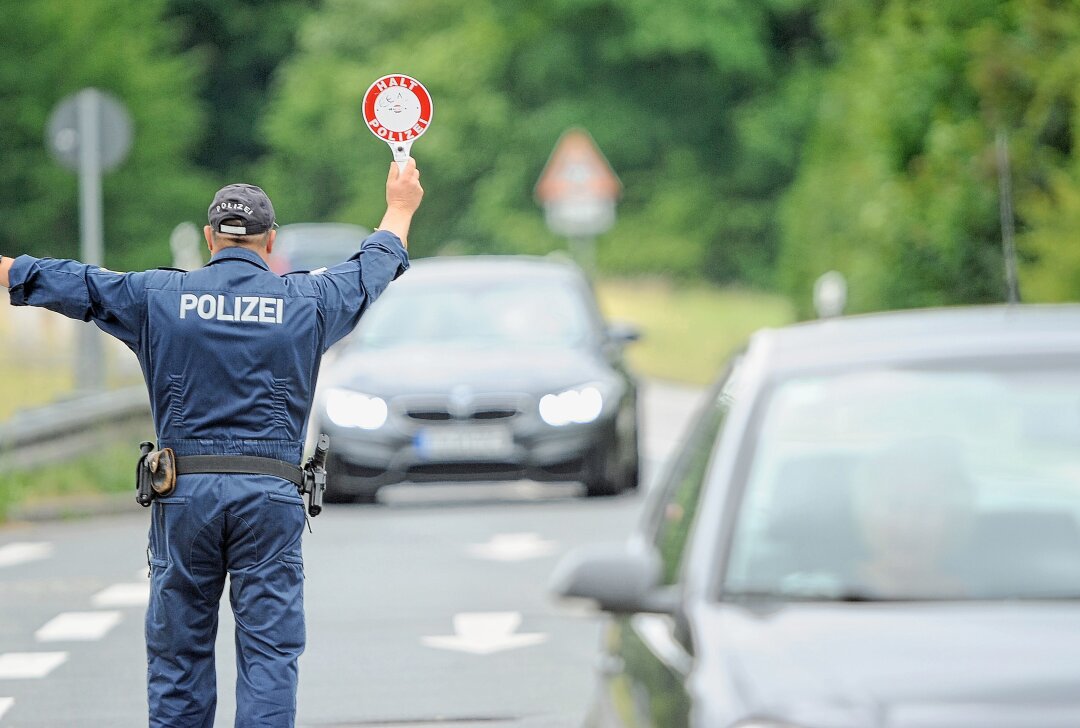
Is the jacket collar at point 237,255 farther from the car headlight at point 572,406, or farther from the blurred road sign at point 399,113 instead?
the car headlight at point 572,406

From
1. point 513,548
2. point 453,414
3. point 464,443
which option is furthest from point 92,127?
point 513,548

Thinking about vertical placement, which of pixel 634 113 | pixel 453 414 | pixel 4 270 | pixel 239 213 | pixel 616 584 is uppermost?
pixel 634 113

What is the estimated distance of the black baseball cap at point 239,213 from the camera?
261 inches

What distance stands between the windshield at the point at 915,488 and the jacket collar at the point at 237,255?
7.61 feet

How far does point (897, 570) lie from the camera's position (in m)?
4.45

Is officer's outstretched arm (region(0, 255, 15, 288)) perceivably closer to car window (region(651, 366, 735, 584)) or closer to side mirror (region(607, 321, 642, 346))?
car window (region(651, 366, 735, 584))

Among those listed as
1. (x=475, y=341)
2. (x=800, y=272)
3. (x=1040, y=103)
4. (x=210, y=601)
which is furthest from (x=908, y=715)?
(x=800, y=272)

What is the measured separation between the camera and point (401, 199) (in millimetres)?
7086

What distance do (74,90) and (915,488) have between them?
56600mm

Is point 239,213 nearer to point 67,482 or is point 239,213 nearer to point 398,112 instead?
Answer: point 398,112

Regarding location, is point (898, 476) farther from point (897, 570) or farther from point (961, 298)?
point (961, 298)

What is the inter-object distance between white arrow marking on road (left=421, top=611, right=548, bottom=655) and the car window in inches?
179

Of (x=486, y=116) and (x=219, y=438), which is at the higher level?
(x=486, y=116)

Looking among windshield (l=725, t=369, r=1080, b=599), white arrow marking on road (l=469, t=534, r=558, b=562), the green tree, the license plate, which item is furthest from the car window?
the green tree
